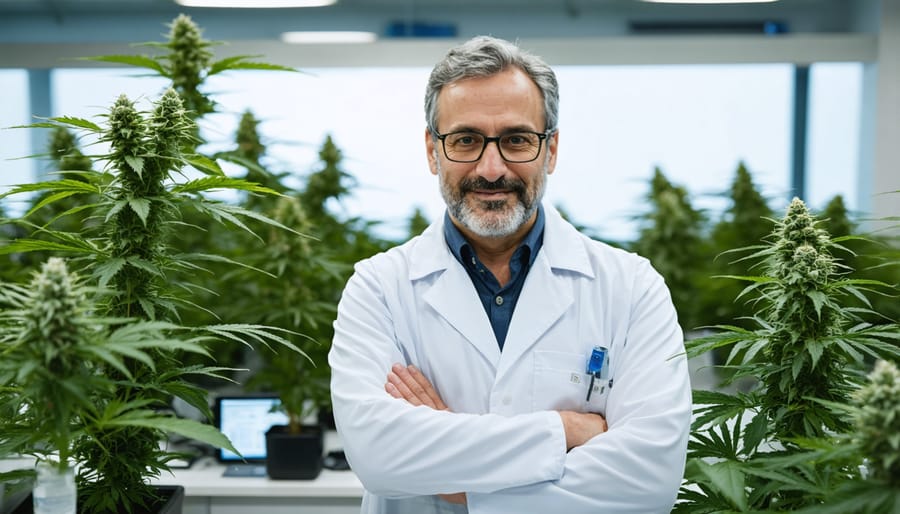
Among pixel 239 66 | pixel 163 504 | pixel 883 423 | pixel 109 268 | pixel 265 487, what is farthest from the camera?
pixel 265 487

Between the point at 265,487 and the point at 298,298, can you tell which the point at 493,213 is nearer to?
the point at 298,298

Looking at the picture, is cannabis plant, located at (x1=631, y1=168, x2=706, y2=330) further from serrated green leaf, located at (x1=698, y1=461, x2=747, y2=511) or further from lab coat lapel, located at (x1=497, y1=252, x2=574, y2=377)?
serrated green leaf, located at (x1=698, y1=461, x2=747, y2=511)

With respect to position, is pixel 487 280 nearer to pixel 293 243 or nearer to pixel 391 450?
pixel 391 450

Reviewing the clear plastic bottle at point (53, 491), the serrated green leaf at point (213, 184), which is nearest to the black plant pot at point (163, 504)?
the clear plastic bottle at point (53, 491)

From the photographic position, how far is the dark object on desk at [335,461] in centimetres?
267

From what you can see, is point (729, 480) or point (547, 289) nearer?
point (729, 480)

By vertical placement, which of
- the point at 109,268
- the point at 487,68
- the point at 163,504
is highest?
the point at 487,68

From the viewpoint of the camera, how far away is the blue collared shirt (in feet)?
6.20

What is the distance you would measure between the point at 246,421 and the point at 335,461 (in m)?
0.31

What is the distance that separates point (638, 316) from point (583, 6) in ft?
10.7

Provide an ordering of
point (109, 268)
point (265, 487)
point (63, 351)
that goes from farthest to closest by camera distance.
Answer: point (265, 487) < point (109, 268) < point (63, 351)


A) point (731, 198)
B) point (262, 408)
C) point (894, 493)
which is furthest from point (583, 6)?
point (894, 493)

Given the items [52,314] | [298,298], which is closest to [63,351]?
[52,314]

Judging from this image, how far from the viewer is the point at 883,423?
3.55ft
